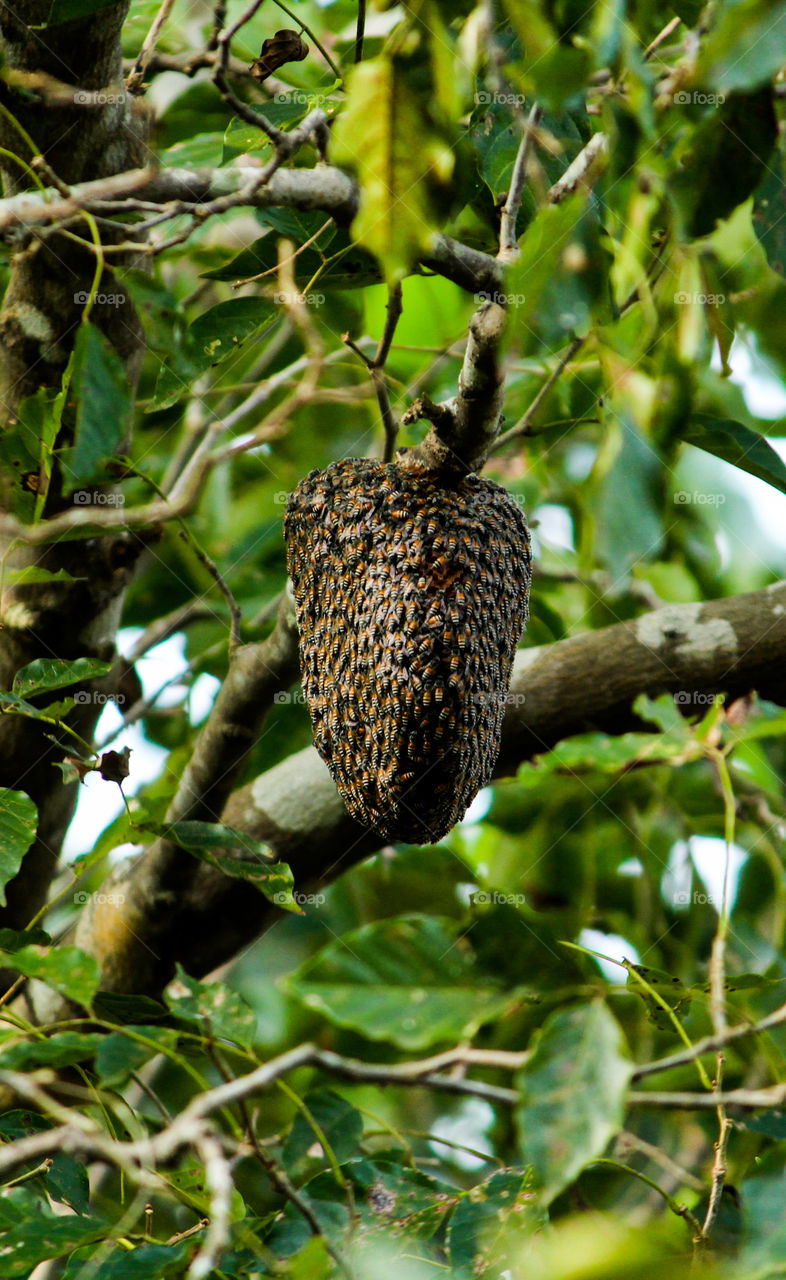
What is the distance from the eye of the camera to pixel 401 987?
114 cm

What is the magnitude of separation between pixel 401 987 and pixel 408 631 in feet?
1.52

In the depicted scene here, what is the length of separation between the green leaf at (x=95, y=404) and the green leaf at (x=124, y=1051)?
539 millimetres

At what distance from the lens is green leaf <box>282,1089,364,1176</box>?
4.21ft

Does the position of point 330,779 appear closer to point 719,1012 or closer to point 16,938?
point 16,938

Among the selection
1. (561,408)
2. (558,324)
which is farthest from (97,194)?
(561,408)

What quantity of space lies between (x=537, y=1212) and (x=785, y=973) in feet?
4.90

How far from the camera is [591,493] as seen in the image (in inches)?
28.9

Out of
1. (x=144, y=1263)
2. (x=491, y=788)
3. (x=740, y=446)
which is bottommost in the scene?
(x=491, y=788)

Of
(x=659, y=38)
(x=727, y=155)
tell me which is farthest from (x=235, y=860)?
(x=659, y=38)

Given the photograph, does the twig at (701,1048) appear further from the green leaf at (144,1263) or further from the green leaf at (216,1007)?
the green leaf at (144,1263)

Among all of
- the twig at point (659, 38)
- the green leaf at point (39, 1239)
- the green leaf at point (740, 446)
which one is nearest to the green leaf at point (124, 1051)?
the green leaf at point (39, 1239)

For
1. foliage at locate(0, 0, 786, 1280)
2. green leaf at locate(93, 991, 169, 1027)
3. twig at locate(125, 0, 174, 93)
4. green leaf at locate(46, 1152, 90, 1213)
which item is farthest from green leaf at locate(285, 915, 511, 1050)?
twig at locate(125, 0, 174, 93)

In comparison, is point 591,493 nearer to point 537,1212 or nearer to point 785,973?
point 537,1212

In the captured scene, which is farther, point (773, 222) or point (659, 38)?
point (659, 38)
